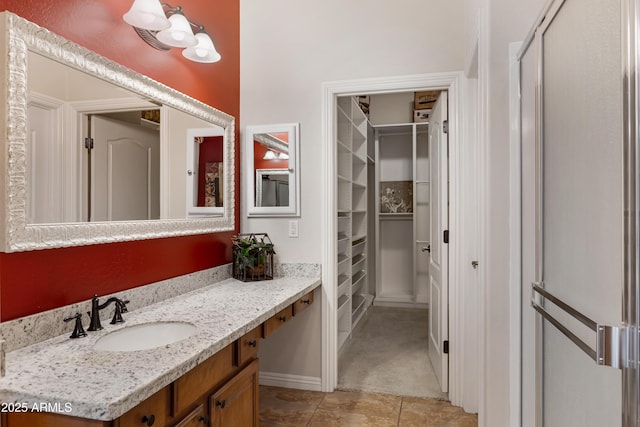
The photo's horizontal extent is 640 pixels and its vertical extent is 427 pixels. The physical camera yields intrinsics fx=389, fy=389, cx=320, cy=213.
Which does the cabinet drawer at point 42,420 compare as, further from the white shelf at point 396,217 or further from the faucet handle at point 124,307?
the white shelf at point 396,217

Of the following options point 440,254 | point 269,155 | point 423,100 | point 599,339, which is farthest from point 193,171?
point 423,100

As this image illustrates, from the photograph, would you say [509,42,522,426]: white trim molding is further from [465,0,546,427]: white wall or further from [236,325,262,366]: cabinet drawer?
[236,325,262,366]: cabinet drawer

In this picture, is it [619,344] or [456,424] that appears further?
[456,424]

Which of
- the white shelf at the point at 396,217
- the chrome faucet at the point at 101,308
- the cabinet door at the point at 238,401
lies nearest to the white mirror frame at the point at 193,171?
the chrome faucet at the point at 101,308

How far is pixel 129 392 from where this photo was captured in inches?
37.6

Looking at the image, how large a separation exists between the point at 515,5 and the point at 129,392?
183 centimetres

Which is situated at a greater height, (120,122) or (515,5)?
(515,5)

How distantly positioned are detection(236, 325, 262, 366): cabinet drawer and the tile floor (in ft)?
2.65

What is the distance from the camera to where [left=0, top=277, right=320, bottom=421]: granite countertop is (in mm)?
939

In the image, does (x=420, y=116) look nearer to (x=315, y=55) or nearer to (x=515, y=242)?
(x=315, y=55)

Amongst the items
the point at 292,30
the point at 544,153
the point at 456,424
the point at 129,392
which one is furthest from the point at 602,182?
the point at 292,30

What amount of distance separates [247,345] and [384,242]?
369cm

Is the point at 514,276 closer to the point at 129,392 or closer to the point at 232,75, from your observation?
the point at 129,392

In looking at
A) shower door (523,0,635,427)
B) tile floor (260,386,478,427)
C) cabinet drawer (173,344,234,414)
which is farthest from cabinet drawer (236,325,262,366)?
shower door (523,0,635,427)
